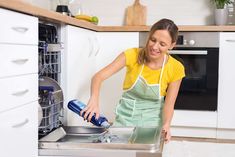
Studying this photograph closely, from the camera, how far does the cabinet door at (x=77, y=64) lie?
73.5 inches

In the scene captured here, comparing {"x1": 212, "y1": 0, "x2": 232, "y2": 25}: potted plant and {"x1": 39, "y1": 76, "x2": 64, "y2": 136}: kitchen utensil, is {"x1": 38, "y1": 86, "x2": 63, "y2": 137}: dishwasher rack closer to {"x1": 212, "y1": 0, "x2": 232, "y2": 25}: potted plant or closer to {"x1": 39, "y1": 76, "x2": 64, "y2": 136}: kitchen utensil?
{"x1": 39, "y1": 76, "x2": 64, "y2": 136}: kitchen utensil

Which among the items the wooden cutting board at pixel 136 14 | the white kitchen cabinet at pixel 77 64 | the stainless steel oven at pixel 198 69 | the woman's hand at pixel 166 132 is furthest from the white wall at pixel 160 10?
the woman's hand at pixel 166 132

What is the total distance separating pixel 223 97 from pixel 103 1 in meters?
1.33

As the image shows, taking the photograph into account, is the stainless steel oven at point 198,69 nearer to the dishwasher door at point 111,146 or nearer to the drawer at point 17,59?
the dishwasher door at point 111,146

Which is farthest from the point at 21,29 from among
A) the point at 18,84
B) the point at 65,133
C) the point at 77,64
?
the point at 77,64

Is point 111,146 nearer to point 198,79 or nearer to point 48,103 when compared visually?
point 48,103

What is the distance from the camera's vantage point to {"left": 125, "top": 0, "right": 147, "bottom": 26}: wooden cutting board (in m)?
3.13

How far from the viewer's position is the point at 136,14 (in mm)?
3156

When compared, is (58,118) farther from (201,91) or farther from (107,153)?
(201,91)

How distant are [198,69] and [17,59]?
177 cm

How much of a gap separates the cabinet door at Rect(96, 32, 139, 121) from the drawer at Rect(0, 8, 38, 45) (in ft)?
4.71

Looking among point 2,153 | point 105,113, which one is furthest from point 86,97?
point 2,153

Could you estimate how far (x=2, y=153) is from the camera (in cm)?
115

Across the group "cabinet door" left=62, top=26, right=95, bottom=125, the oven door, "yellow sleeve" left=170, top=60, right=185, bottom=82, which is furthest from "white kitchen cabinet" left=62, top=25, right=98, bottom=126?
the oven door
